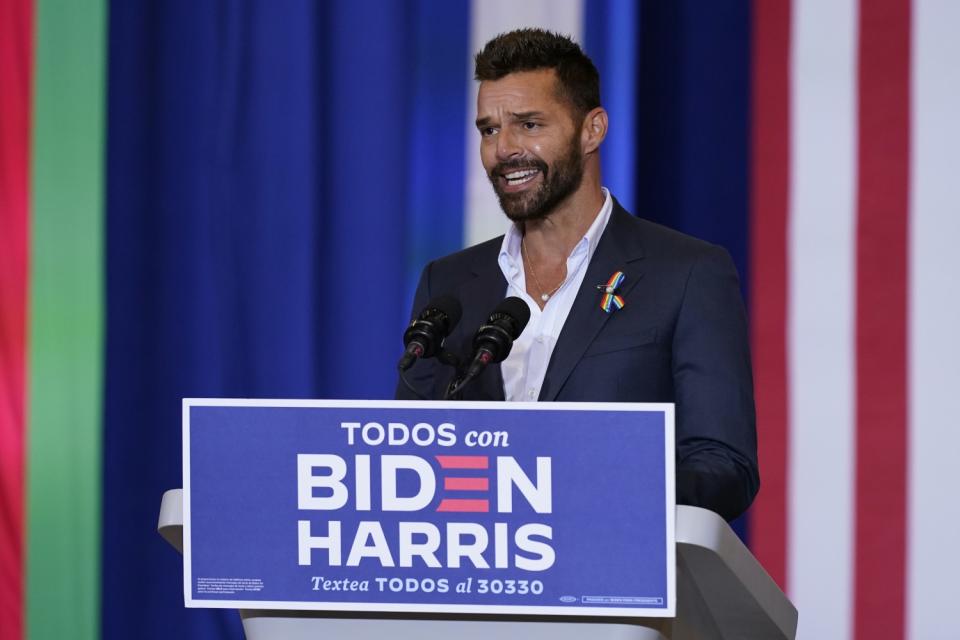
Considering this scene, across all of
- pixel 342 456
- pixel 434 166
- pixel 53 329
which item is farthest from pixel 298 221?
pixel 342 456

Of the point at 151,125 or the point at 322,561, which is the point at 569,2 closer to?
the point at 151,125

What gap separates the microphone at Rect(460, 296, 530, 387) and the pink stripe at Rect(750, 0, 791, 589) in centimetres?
164

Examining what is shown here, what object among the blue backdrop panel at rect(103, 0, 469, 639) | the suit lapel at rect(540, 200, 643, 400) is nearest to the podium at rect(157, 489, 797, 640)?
the suit lapel at rect(540, 200, 643, 400)

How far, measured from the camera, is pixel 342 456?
1078mm

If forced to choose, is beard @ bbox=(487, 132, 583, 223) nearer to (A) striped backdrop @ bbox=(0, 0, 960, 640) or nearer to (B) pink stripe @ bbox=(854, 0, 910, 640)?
(A) striped backdrop @ bbox=(0, 0, 960, 640)

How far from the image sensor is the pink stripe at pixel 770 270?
2.87m

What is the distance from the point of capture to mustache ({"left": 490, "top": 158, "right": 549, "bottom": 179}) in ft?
5.86

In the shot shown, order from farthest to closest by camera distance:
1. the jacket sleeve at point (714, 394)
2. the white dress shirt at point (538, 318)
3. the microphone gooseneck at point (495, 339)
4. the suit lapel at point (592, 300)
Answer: the white dress shirt at point (538, 318) → the suit lapel at point (592, 300) → the jacket sleeve at point (714, 394) → the microphone gooseneck at point (495, 339)

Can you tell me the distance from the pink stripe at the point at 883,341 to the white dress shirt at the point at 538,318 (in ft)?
3.82

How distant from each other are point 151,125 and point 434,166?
0.71m

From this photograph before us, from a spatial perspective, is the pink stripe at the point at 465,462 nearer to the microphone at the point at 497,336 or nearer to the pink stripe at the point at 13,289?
the microphone at the point at 497,336

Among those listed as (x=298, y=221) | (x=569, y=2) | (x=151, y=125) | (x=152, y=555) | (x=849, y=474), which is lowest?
(x=152, y=555)

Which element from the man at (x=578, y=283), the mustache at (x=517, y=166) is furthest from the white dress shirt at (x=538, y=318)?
the mustache at (x=517, y=166)

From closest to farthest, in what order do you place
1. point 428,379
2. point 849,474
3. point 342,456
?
1. point 342,456
2. point 428,379
3. point 849,474
